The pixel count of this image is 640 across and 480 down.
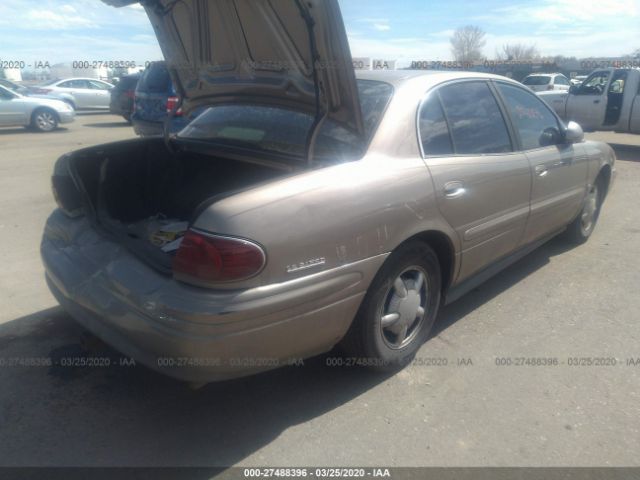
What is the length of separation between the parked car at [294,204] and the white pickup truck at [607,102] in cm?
872

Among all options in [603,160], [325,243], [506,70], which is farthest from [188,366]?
[506,70]

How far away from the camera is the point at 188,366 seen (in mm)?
2248

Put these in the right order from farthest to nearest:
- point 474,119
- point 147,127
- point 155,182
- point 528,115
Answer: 1. point 147,127
2. point 528,115
3. point 155,182
4. point 474,119

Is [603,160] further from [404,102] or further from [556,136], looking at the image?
[404,102]

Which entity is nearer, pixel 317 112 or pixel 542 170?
pixel 317 112

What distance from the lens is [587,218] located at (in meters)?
5.05

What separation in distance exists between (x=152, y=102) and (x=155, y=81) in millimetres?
822

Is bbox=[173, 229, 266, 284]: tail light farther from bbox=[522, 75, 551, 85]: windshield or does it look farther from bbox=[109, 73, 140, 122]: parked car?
bbox=[522, 75, 551, 85]: windshield

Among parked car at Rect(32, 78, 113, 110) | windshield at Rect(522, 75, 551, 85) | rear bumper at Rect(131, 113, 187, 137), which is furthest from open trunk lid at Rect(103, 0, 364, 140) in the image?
windshield at Rect(522, 75, 551, 85)

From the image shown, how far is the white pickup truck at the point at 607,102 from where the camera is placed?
11.5 metres

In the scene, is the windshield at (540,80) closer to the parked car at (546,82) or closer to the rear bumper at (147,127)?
the parked car at (546,82)

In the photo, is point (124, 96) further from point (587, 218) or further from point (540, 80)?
point (540, 80)

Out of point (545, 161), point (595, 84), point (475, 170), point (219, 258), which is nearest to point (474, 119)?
point (475, 170)

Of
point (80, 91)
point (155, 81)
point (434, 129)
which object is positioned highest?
point (155, 81)
